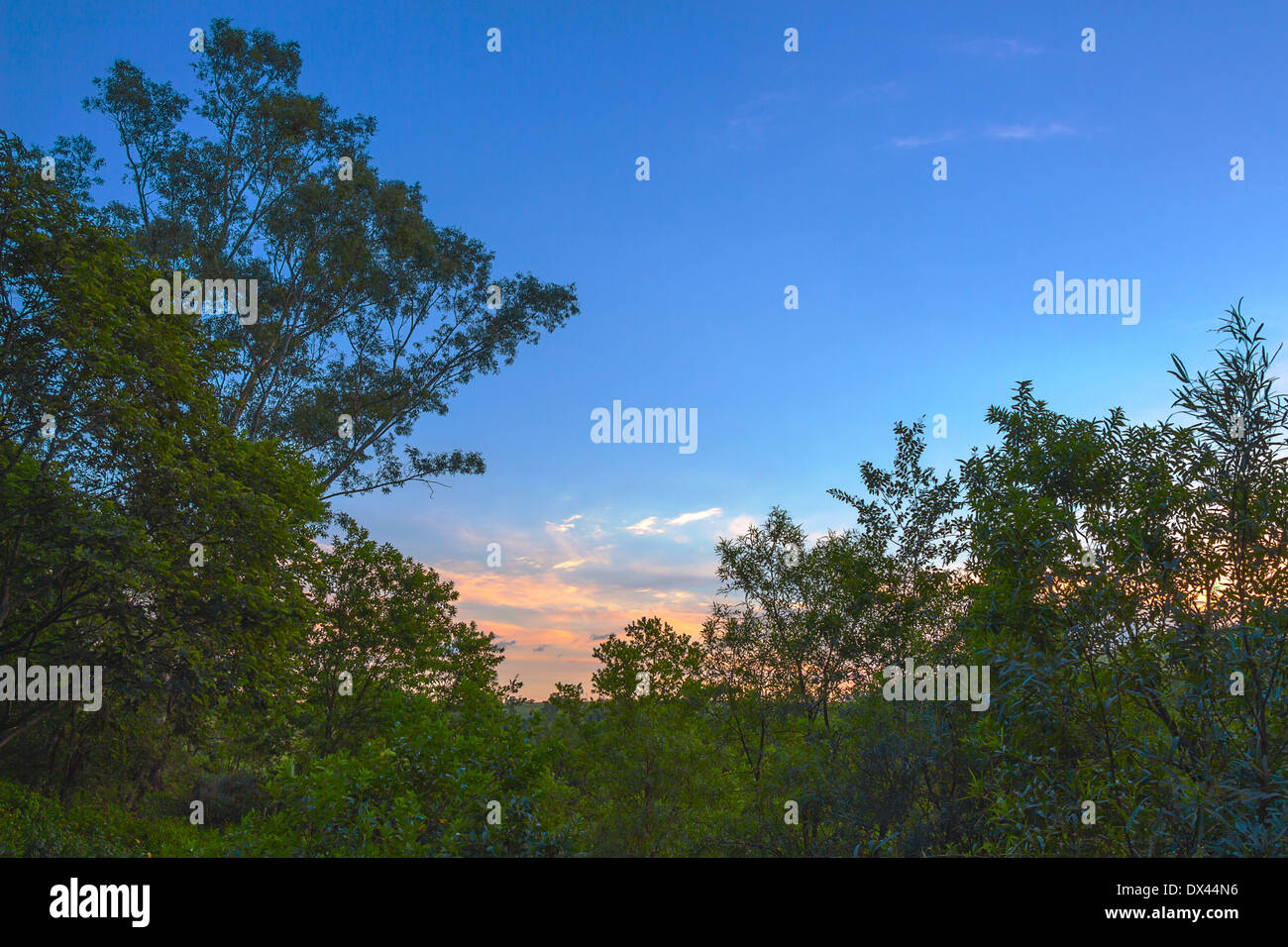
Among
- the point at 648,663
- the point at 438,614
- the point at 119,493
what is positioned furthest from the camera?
the point at 438,614

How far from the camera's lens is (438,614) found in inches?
1252

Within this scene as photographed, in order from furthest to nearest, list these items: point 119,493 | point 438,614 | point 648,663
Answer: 1. point 438,614
2. point 648,663
3. point 119,493

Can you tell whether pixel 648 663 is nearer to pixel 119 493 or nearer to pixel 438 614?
pixel 438 614

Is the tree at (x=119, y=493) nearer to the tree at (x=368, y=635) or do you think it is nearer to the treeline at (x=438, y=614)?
the treeline at (x=438, y=614)

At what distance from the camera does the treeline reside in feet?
31.6

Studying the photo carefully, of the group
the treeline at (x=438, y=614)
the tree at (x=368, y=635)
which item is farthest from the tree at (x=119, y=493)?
the tree at (x=368, y=635)

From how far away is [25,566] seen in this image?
57.7ft

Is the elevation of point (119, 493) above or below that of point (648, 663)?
above

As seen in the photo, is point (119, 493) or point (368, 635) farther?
point (368, 635)

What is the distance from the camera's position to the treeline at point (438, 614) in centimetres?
963

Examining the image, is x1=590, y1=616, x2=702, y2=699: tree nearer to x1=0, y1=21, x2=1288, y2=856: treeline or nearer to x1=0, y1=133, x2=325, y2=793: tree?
x1=0, y1=21, x2=1288, y2=856: treeline

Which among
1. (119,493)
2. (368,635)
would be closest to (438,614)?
(368,635)
